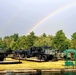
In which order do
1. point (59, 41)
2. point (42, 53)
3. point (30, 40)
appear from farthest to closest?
point (30, 40) → point (59, 41) → point (42, 53)

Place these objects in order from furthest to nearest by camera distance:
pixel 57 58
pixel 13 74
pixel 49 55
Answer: pixel 57 58 → pixel 49 55 → pixel 13 74

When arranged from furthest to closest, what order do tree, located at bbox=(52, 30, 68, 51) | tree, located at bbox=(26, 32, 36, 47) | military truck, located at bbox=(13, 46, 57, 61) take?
tree, located at bbox=(26, 32, 36, 47) → tree, located at bbox=(52, 30, 68, 51) → military truck, located at bbox=(13, 46, 57, 61)

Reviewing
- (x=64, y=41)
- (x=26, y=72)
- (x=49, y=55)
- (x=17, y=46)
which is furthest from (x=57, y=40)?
(x=26, y=72)

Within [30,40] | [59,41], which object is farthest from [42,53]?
[30,40]

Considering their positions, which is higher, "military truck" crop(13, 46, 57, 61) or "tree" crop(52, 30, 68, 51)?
"tree" crop(52, 30, 68, 51)

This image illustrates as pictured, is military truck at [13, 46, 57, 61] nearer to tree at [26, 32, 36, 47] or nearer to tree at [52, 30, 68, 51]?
tree at [52, 30, 68, 51]

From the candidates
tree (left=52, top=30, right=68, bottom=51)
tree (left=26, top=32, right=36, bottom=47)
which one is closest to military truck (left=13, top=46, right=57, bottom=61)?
tree (left=52, top=30, right=68, bottom=51)

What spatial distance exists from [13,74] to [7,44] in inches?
4166

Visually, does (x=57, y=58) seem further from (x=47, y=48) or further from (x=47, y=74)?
(x=47, y=74)

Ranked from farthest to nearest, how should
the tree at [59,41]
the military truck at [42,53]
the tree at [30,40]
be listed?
1. the tree at [30,40]
2. the tree at [59,41]
3. the military truck at [42,53]

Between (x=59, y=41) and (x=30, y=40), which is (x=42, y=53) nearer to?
(x=59, y=41)

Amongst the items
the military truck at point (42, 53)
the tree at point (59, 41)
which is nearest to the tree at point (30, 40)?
the tree at point (59, 41)

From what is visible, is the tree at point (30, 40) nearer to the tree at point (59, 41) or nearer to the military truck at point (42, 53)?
the tree at point (59, 41)

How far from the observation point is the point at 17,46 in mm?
105250
